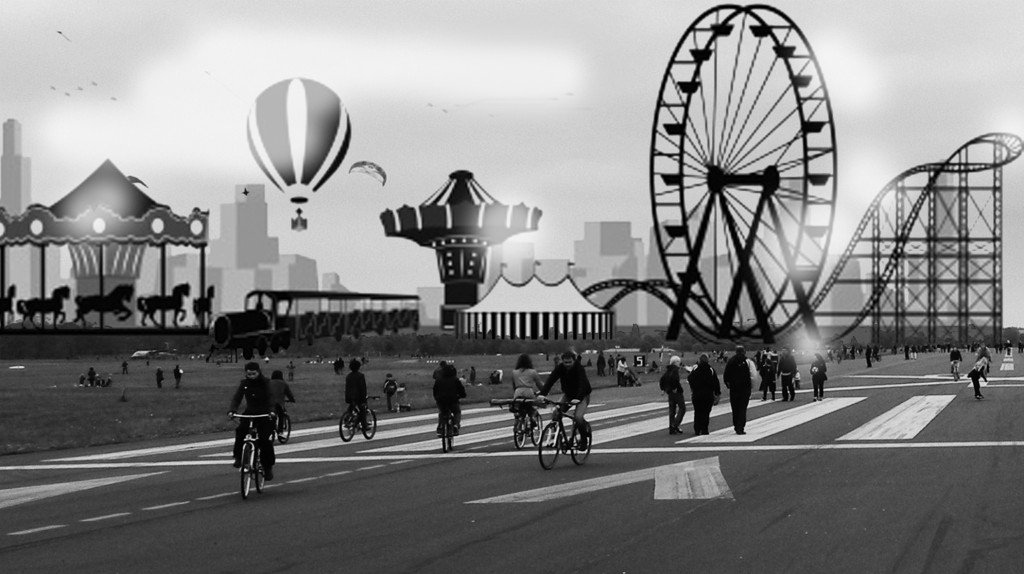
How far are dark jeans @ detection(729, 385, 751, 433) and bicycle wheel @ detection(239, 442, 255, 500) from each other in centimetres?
1195

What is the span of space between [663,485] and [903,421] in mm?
14622

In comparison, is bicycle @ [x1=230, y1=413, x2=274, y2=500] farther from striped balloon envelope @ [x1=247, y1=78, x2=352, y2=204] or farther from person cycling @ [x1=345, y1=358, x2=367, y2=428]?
striped balloon envelope @ [x1=247, y1=78, x2=352, y2=204]

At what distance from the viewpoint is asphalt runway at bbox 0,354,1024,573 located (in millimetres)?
11586

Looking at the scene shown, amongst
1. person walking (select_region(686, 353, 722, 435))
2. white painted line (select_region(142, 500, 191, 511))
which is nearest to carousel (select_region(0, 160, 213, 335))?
person walking (select_region(686, 353, 722, 435))

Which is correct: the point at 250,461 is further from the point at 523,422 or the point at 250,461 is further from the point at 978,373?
the point at 978,373

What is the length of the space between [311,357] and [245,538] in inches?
4500

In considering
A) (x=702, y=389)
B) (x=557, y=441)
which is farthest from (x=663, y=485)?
(x=702, y=389)

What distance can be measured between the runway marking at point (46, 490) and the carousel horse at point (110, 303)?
44.6 ft

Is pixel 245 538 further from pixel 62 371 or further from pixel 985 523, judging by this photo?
pixel 62 371

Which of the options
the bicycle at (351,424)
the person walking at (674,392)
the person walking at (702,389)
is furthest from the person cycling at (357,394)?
the person walking at (702,389)

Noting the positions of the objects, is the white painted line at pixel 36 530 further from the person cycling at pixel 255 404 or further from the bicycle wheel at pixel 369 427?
the bicycle wheel at pixel 369 427

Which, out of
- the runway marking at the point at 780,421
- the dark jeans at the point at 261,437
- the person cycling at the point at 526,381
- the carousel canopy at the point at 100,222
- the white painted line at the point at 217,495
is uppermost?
the carousel canopy at the point at 100,222

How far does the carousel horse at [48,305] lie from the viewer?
33.8 metres

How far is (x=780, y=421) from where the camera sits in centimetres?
3123
